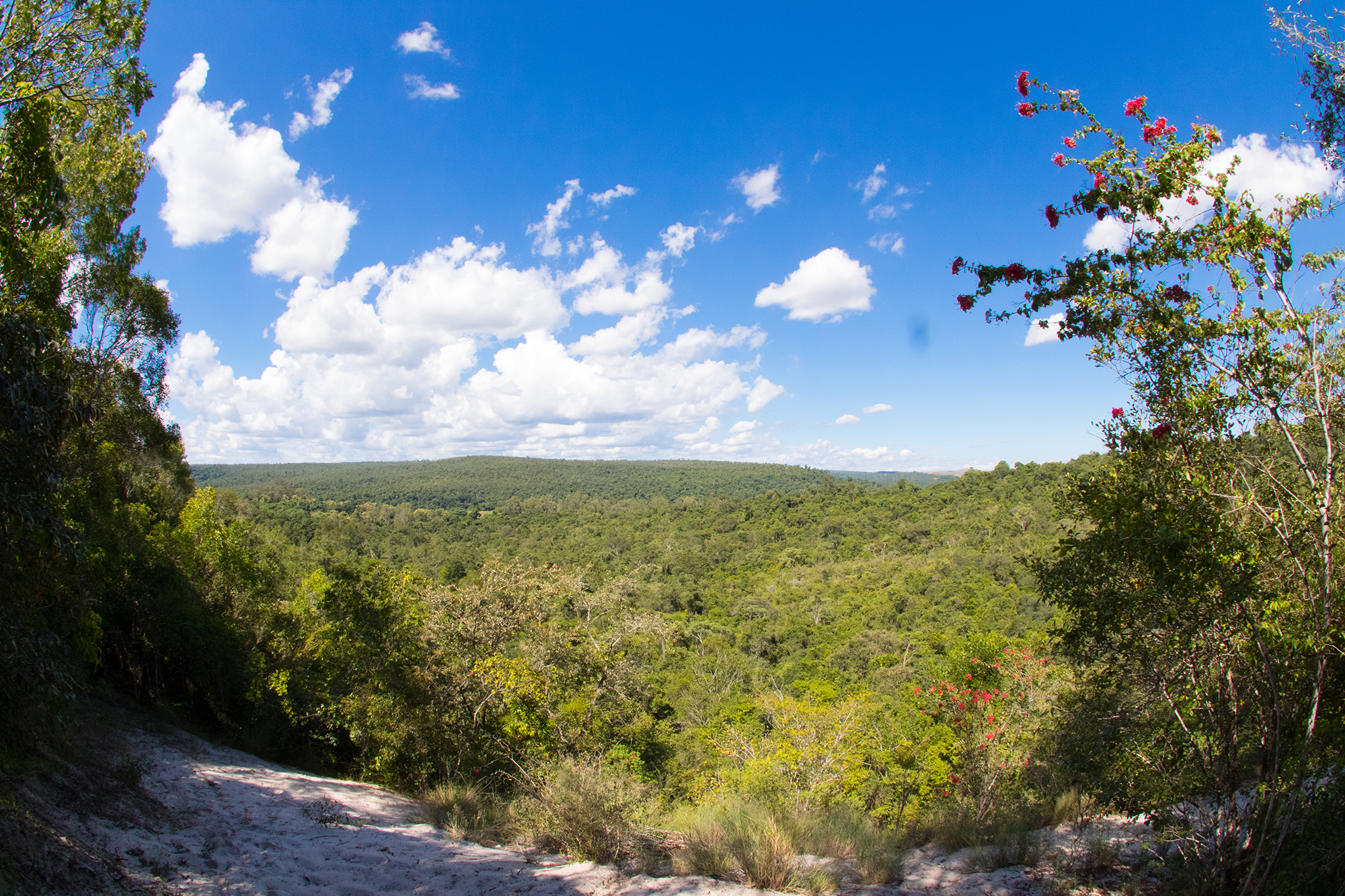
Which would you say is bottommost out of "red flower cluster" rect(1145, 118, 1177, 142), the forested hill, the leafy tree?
the forested hill

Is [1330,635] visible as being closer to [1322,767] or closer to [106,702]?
[1322,767]

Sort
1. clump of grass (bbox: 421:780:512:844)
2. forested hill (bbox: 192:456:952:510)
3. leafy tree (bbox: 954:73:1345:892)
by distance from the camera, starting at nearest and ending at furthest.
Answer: leafy tree (bbox: 954:73:1345:892), clump of grass (bbox: 421:780:512:844), forested hill (bbox: 192:456:952:510)

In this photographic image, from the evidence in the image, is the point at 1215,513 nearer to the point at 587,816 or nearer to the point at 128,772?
the point at 587,816

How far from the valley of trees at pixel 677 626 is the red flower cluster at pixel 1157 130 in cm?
2

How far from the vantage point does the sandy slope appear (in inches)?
190

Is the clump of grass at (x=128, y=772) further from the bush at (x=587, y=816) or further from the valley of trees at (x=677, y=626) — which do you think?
the bush at (x=587, y=816)

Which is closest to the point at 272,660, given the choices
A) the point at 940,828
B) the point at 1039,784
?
the point at 940,828

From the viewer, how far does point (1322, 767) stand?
3.67 meters

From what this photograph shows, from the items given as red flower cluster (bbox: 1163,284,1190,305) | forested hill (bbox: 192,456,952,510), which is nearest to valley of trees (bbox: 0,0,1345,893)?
red flower cluster (bbox: 1163,284,1190,305)

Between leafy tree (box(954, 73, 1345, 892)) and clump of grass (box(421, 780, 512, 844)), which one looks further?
clump of grass (box(421, 780, 512, 844))

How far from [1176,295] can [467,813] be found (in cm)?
875

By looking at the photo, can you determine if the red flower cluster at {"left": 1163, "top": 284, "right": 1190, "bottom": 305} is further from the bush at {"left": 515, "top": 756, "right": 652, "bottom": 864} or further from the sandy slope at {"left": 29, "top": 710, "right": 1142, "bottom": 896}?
the bush at {"left": 515, "top": 756, "right": 652, "bottom": 864}

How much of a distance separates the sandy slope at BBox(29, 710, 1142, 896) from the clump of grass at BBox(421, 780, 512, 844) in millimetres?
225

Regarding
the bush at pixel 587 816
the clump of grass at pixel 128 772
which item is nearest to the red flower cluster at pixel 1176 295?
the bush at pixel 587 816
